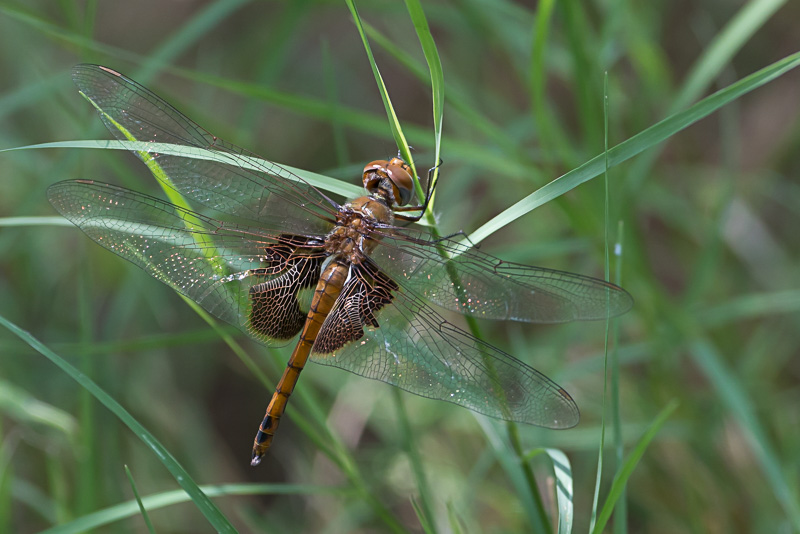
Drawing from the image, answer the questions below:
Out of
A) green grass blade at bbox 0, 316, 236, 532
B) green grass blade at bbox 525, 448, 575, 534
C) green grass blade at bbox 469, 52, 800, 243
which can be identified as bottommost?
green grass blade at bbox 0, 316, 236, 532

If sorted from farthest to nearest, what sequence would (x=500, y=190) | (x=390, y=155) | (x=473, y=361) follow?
(x=500, y=190), (x=390, y=155), (x=473, y=361)

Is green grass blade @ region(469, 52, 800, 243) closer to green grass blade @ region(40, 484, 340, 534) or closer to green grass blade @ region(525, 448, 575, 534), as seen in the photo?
green grass blade @ region(525, 448, 575, 534)

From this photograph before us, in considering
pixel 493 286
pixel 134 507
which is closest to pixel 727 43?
pixel 493 286

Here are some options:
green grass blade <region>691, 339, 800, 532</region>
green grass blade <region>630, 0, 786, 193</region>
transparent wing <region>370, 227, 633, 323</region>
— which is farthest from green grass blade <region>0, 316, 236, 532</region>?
green grass blade <region>630, 0, 786, 193</region>

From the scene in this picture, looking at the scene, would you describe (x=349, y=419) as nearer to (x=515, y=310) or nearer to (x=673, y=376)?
(x=673, y=376)

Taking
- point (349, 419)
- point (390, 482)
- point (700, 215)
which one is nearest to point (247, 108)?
point (349, 419)

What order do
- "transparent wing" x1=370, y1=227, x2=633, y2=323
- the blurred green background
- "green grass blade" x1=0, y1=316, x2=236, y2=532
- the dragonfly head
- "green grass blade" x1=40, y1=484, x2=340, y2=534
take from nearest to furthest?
"green grass blade" x1=0, y1=316, x2=236, y2=532, "transparent wing" x1=370, y1=227, x2=633, y2=323, "green grass blade" x1=40, y1=484, x2=340, y2=534, the dragonfly head, the blurred green background

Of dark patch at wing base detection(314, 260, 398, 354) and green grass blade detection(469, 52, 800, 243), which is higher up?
green grass blade detection(469, 52, 800, 243)

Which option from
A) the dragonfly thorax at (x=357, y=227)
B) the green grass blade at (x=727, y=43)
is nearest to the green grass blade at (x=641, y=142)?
the dragonfly thorax at (x=357, y=227)
